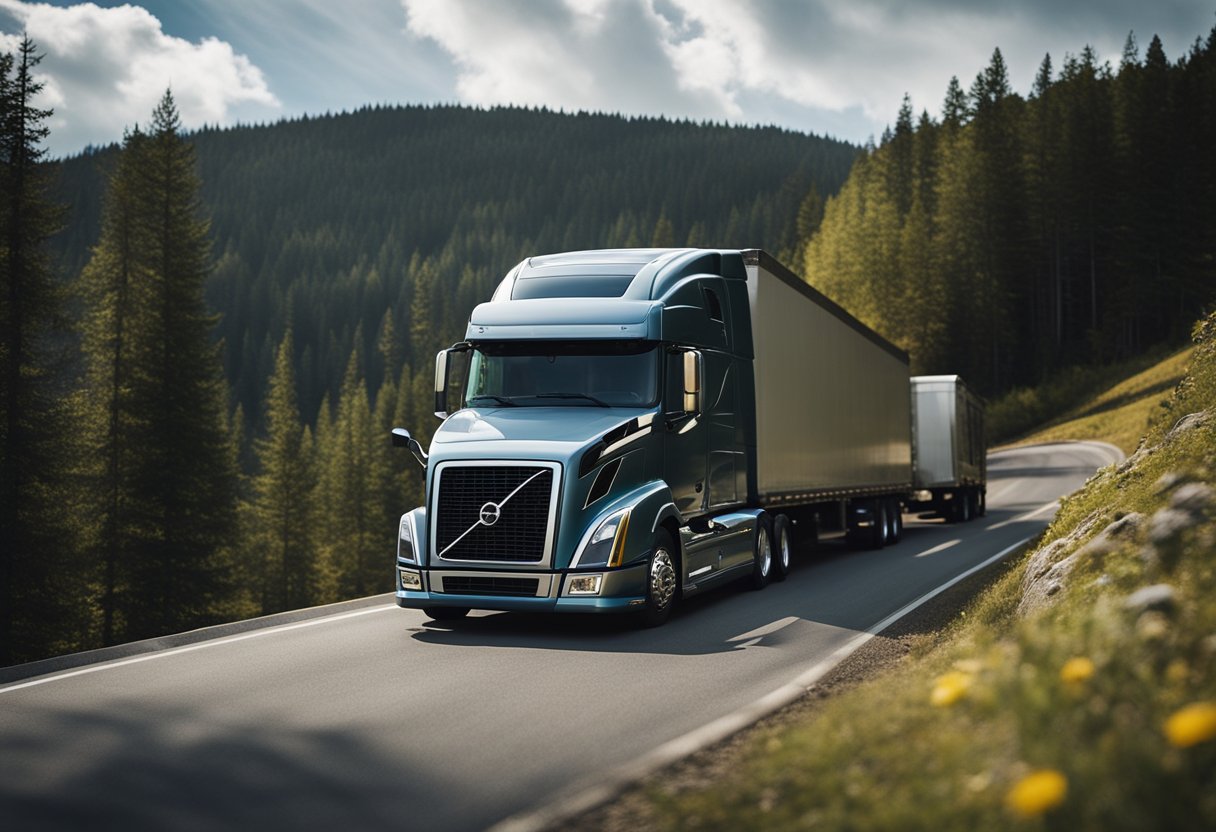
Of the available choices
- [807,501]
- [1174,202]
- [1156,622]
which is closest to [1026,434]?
[1174,202]

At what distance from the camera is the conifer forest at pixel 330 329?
3045 centimetres

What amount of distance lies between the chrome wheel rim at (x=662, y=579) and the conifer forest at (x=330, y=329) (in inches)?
888

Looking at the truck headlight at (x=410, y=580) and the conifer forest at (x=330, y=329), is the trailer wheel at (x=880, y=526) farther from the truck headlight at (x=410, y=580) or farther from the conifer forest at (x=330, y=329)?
the conifer forest at (x=330, y=329)

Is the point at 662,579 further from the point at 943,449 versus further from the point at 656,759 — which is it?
the point at 943,449

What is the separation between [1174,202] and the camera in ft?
233

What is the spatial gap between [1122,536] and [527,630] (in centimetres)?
562

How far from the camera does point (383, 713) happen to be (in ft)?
23.4

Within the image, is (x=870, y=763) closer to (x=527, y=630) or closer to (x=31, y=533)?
(x=527, y=630)

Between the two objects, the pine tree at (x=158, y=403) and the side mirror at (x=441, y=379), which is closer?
the side mirror at (x=441, y=379)

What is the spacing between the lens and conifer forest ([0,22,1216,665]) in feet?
99.9

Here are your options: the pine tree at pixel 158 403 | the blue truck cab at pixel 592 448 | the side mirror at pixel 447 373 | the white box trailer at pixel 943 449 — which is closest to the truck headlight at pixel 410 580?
the blue truck cab at pixel 592 448

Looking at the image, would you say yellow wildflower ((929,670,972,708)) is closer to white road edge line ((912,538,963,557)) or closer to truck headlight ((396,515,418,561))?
truck headlight ((396,515,418,561))

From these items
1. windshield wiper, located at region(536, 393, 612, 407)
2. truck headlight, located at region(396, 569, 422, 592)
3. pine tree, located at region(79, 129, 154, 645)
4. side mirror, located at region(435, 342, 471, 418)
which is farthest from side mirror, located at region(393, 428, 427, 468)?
pine tree, located at region(79, 129, 154, 645)

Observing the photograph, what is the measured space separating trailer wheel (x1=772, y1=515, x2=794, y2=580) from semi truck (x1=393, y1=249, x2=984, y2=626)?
33 millimetres
